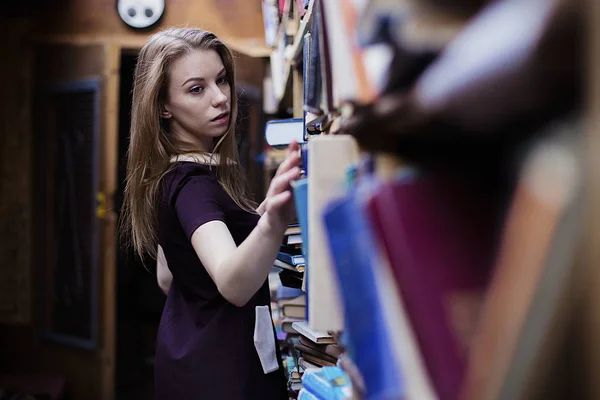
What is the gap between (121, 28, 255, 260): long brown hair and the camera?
136cm

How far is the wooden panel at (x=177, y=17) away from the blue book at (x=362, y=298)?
11.6ft

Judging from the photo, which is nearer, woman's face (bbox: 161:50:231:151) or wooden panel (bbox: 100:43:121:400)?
woman's face (bbox: 161:50:231:151)

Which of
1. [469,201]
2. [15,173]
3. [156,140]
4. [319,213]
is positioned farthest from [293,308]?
[15,173]

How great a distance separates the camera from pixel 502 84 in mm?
300

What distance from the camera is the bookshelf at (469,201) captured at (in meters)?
0.28

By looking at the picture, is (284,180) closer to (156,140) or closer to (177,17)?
(156,140)

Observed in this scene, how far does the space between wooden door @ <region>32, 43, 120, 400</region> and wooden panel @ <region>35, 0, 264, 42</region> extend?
184 millimetres

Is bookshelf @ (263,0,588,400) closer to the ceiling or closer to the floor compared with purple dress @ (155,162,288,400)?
closer to the ceiling

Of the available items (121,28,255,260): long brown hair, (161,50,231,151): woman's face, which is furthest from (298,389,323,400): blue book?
(161,50,231,151): woman's face

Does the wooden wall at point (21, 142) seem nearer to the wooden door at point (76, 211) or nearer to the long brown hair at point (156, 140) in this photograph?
the wooden door at point (76, 211)

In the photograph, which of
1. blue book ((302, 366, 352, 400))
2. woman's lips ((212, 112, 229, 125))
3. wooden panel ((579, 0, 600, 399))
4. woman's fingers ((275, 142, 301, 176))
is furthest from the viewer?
woman's lips ((212, 112, 229, 125))

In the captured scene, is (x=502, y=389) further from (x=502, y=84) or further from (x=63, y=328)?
(x=63, y=328)

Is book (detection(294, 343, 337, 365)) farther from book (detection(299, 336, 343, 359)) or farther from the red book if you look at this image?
the red book

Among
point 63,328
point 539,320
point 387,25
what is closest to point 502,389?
point 539,320
